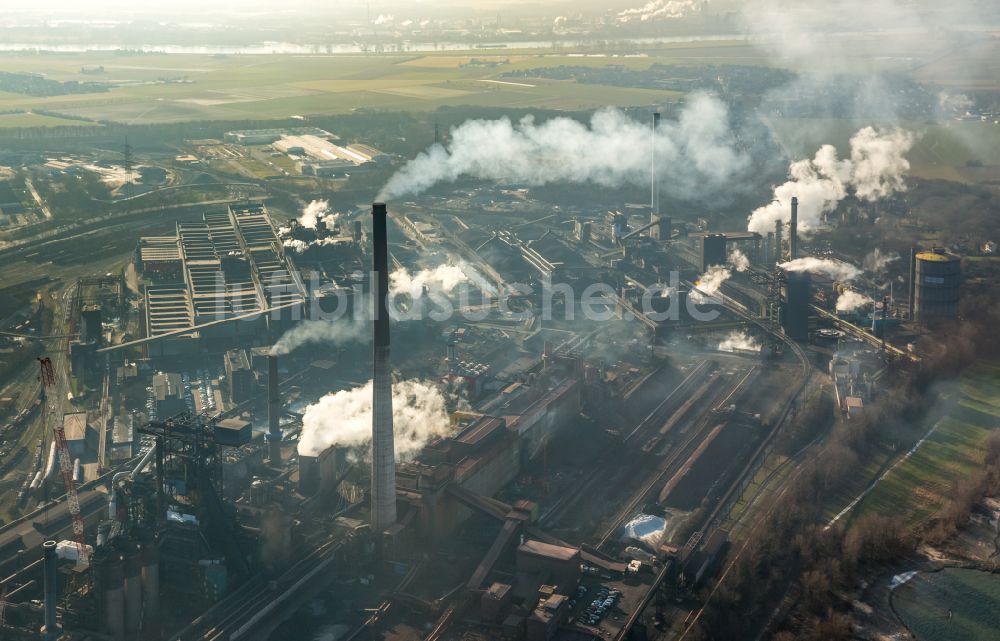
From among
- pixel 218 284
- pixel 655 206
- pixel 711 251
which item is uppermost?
pixel 655 206

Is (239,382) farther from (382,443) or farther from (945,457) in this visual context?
(945,457)

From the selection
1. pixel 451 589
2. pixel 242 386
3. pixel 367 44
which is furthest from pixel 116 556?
pixel 367 44

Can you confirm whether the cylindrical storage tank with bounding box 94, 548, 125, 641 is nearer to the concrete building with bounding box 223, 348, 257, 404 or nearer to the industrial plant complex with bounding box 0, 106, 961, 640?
the industrial plant complex with bounding box 0, 106, 961, 640

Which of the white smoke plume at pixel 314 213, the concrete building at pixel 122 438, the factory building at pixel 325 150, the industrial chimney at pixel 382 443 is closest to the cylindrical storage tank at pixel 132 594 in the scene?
the industrial chimney at pixel 382 443

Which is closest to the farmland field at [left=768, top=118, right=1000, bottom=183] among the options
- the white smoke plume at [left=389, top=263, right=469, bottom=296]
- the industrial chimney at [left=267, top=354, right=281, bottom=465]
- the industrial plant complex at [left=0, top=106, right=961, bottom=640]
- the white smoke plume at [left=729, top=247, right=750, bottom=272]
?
the industrial plant complex at [left=0, top=106, right=961, bottom=640]

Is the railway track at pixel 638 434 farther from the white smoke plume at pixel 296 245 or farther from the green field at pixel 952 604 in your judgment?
the white smoke plume at pixel 296 245

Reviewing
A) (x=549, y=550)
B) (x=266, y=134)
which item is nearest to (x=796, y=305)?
(x=549, y=550)
